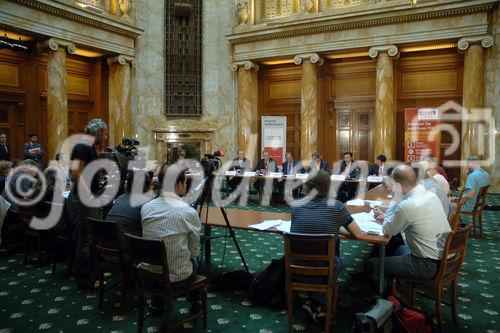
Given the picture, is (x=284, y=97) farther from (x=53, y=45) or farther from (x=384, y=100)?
(x=53, y=45)

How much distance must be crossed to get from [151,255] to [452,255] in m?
2.44

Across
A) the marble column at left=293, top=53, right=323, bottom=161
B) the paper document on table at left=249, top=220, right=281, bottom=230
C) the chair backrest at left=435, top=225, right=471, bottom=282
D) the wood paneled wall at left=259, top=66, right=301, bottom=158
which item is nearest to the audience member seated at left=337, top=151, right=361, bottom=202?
the marble column at left=293, top=53, right=323, bottom=161

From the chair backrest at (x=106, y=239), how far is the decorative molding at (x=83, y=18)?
8.10 metres

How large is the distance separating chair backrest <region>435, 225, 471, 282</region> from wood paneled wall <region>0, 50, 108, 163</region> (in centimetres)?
976

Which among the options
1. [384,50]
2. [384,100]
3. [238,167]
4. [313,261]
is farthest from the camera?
[384,100]

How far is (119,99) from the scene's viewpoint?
12.0m

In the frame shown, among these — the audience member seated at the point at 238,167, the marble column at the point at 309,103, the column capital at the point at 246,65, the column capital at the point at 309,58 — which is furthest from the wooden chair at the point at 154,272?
the column capital at the point at 246,65

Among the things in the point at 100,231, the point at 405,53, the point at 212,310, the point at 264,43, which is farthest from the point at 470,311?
the point at 264,43

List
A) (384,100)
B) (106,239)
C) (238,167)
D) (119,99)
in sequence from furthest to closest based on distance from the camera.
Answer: (119,99) → (384,100) → (238,167) → (106,239)

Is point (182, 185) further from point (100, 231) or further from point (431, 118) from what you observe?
point (431, 118)

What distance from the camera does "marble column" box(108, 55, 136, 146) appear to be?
1191cm

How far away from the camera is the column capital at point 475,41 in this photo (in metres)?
9.64

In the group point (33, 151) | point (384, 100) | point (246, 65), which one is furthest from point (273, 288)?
point (246, 65)

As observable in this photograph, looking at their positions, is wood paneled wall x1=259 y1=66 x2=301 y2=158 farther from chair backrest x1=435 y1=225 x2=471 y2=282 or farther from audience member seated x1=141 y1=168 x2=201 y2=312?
audience member seated x1=141 y1=168 x2=201 y2=312
